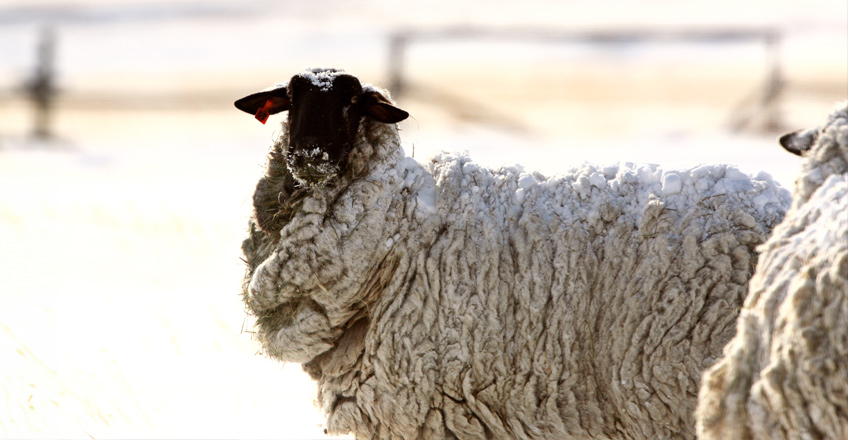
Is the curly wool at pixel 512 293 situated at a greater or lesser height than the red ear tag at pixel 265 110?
lesser

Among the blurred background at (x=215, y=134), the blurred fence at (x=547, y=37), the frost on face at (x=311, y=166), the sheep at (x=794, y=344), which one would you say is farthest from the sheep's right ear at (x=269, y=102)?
the blurred fence at (x=547, y=37)

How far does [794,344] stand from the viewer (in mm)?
2600

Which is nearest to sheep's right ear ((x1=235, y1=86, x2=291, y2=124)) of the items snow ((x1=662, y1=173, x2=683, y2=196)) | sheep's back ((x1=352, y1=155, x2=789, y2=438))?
sheep's back ((x1=352, y1=155, x2=789, y2=438))

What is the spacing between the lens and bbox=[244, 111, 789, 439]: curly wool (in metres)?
3.77

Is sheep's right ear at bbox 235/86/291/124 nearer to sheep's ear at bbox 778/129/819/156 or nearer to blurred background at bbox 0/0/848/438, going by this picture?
blurred background at bbox 0/0/848/438

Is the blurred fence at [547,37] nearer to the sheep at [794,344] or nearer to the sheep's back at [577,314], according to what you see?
the sheep's back at [577,314]

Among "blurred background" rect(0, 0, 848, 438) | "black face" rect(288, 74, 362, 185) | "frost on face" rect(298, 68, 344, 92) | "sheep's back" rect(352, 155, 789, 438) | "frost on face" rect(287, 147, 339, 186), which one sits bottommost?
"blurred background" rect(0, 0, 848, 438)

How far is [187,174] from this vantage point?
15102 millimetres

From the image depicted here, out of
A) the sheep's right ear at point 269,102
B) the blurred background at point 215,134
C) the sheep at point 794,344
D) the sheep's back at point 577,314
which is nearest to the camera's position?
the sheep at point 794,344

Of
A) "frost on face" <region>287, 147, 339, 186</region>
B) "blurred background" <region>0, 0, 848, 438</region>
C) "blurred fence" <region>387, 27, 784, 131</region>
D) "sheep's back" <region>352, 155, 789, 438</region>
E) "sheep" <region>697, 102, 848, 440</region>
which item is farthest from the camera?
"blurred fence" <region>387, 27, 784, 131</region>

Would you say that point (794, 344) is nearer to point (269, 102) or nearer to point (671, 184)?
point (671, 184)

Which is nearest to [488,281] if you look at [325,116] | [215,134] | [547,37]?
[325,116]

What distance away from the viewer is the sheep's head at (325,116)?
399 cm

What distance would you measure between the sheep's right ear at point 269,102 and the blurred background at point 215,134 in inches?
23.1
